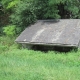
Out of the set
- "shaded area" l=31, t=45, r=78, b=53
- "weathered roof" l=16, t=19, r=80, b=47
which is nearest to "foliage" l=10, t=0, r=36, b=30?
"weathered roof" l=16, t=19, r=80, b=47

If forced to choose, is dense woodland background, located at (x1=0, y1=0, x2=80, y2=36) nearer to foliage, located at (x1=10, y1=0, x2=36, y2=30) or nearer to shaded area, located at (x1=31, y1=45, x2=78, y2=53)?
foliage, located at (x1=10, y1=0, x2=36, y2=30)

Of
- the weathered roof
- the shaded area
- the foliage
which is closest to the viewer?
the weathered roof

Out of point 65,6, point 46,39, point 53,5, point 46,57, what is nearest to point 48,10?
point 53,5

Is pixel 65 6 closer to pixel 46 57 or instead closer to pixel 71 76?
pixel 46 57

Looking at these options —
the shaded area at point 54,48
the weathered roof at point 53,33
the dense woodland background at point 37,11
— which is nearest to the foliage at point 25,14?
the dense woodland background at point 37,11

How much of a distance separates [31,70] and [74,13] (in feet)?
28.3

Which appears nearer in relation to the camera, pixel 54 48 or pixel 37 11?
pixel 54 48

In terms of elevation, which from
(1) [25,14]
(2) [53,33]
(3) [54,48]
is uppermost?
(1) [25,14]

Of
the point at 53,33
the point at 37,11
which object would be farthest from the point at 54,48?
the point at 37,11

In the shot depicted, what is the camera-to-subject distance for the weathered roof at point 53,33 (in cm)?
1180

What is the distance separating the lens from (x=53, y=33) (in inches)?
500

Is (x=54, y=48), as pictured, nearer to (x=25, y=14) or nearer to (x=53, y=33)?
(x=53, y=33)

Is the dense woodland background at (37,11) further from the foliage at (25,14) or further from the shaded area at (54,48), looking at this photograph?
the shaded area at (54,48)

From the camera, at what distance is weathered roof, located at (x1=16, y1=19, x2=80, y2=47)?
1180 centimetres
